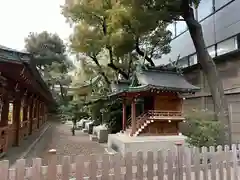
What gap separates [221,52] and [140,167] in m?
10.8

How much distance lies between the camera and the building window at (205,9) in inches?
531

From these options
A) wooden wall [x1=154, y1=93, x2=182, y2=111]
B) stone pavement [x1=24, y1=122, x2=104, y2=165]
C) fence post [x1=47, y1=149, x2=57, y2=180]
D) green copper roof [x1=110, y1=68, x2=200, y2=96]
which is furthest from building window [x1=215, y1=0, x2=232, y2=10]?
fence post [x1=47, y1=149, x2=57, y2=180]

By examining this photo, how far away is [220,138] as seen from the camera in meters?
7.74

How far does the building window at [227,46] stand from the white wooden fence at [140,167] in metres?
8.60

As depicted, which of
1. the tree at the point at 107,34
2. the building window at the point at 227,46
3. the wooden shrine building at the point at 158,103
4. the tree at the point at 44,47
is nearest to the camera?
the wooden shrine building at the point at 158,103

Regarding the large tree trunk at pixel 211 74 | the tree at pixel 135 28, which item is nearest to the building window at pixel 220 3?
the tree at pixel 135 28

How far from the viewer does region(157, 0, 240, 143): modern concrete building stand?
436 inches

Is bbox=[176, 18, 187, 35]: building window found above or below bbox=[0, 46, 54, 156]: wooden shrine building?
above

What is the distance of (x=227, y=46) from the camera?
11.9 meters

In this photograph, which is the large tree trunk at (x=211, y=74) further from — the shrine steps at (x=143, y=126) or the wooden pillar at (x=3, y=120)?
the wooden pillar at (x=3, y=120)

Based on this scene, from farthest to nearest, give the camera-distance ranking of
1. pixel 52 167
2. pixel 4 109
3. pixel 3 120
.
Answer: pixel 4 109, pixel 3 120, pixel 52 167

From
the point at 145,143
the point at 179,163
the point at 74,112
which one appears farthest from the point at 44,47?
the point at 179,163

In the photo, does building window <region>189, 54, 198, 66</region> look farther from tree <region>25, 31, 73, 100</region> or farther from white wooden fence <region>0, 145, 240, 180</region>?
tree <region>25, 31, 73, 100</region>

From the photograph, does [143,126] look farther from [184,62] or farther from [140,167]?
[140,167]
